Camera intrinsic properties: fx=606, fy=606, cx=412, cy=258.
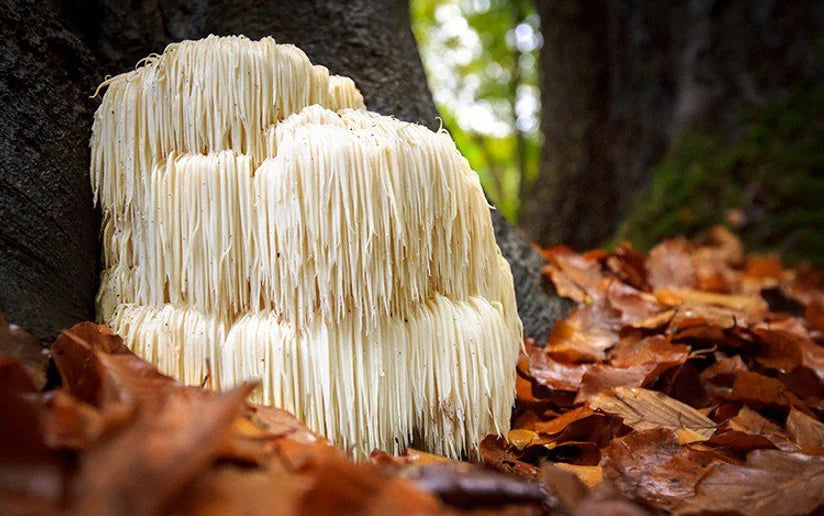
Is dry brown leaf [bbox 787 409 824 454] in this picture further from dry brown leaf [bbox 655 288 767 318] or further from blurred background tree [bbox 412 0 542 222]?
blurred background tree [bbox 412 0 542 222]

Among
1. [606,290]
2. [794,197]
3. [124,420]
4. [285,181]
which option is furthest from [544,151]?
[124,420]

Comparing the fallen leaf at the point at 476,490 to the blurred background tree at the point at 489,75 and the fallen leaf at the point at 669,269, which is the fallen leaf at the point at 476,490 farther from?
the blurred background tree at the point at 489,75

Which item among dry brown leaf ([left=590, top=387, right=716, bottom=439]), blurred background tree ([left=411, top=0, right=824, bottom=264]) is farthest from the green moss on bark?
dry brown leaf ([left=590, top=387, right=716, bottom=439])

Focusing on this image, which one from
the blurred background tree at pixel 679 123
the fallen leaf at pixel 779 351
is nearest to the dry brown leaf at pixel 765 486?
the fallen leaf at pixel 779 351

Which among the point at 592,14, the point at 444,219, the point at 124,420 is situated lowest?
the point at 124,420

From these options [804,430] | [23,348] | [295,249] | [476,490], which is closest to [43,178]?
[23,348]

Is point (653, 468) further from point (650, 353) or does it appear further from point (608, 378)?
point (650, 353)

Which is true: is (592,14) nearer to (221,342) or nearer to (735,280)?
(735,280)
